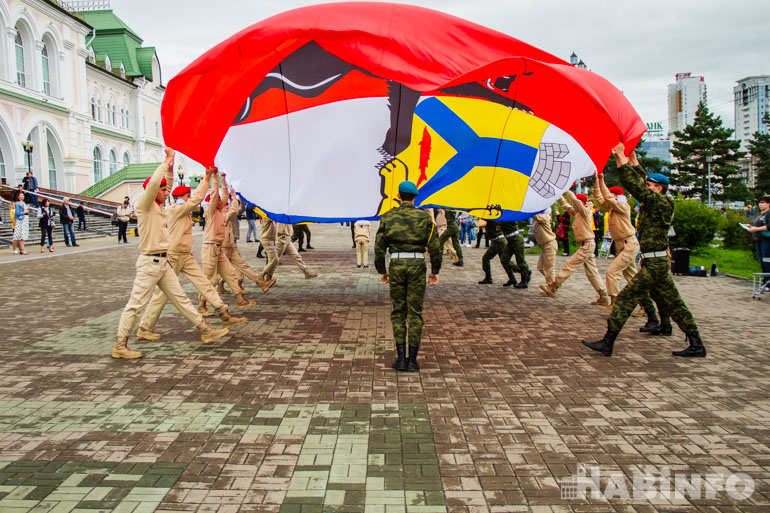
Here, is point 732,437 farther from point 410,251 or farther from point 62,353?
point 62,353

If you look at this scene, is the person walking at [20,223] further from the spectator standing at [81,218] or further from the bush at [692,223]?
the bush at [692,223]

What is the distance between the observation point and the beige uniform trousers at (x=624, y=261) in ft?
28.2

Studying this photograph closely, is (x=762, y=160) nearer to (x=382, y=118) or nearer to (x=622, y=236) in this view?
(x=622, y=236)

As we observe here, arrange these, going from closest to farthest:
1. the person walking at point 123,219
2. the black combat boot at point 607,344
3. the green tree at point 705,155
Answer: the black combat boot at point 607,344 < the person walking at point 123,219 < the green tree at point 705,155

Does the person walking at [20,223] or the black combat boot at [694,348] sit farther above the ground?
the person walking at [20,223]

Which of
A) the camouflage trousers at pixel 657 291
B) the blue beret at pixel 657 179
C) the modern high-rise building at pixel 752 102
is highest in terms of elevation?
the modern high-rise building at pixel 752 102

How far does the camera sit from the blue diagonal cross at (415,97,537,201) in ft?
29.3

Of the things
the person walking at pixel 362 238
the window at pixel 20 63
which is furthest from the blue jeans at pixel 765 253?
the window at pixel 20 63

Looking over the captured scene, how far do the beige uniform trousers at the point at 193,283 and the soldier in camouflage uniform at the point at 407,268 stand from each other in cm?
282

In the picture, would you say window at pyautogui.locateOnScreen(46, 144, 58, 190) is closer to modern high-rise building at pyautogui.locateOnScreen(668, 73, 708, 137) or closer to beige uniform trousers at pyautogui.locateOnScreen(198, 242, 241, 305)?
beige uniform trousers at pyautogui.locateOnScreen(198, 242, 241, 305)

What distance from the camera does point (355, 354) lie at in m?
6.54

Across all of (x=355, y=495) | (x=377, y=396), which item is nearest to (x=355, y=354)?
(x=377, y=396)

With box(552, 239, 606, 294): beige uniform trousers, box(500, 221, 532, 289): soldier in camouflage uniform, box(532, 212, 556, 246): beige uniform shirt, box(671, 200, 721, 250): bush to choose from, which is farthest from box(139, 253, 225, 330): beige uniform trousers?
box(671, 200, 721, 250): bush

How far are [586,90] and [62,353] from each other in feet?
23.2
